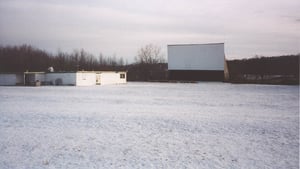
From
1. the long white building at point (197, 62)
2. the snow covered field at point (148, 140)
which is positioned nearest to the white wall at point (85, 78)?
the long white building at point (197, 62)

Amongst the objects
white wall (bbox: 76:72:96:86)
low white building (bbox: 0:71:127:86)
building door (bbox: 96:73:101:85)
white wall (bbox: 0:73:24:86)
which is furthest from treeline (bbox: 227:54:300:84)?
white wall (bbox: 0:73:24:86)

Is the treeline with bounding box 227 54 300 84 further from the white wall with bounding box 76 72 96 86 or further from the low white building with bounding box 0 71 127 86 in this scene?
the low white building with bounding box 0 71 127 86

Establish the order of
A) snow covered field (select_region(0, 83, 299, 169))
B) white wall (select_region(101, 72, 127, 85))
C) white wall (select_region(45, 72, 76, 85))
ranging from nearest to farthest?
1. snow covered field (select_region(0, 83, 299, 169))
2. white wall (select_region(45, 72, 76, 85))
3. white wall (select_region(101, 72, 127, 85))

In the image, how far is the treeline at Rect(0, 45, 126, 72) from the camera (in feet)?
232

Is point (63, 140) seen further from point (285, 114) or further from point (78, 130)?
point (285, 114)

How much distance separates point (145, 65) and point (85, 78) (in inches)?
1345

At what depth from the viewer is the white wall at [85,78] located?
3809cm

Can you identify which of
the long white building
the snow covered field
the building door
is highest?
the long white building

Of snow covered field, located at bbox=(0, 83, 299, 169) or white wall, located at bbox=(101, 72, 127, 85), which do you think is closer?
Answer: snow covered field, located at bbox=(0, 83, 299, 169)

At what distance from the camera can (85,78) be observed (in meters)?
39.5

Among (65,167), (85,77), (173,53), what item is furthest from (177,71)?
(65,167)

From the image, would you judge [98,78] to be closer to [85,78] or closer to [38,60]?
[85,78]

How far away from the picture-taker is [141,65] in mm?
72500

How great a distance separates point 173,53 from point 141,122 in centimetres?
4302
